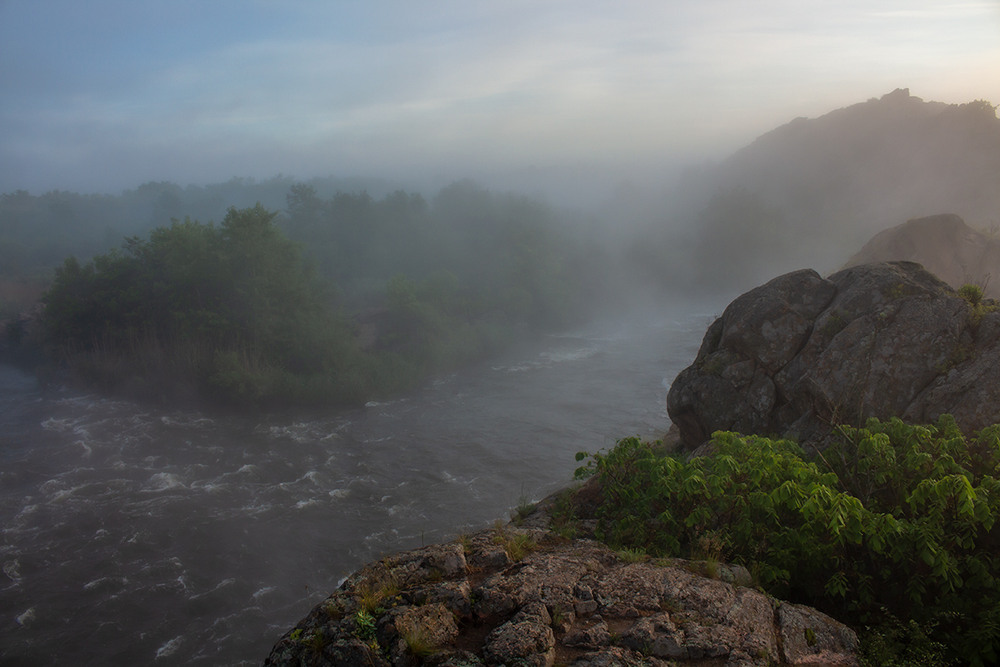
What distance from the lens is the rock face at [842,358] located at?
32.8 ft

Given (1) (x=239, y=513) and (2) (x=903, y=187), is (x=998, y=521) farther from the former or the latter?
(2) (x=903, y=187)

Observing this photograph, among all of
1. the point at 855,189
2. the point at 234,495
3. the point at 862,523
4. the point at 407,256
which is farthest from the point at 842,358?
the point at 855,189

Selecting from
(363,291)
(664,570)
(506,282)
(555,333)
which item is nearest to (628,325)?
A: (555,333)

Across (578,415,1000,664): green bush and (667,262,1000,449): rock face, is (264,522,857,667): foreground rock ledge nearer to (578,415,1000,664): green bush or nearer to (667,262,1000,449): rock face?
(578,415,1000,664): green bush

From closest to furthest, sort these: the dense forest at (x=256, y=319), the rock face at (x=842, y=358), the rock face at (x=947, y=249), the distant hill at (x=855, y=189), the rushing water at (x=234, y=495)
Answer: the rock face at (x=842, y=358) < the rushing water at (x=234, y=495) < the rock face at (x=947, y=249) < the dense forest at (x=256, y=319) < the distant hill at (x=855, y=189)

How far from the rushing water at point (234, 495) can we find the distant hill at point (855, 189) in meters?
47.4

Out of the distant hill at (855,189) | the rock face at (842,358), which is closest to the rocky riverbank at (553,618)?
the rock face at (842,358)

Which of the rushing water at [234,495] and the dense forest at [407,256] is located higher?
the dense forest at [407,256]

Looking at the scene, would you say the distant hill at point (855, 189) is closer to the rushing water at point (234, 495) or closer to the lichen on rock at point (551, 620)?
the rushing water at point (234, 495)

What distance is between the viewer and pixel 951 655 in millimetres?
5508

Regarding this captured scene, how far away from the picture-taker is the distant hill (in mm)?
68375

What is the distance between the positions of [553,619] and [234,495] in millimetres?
22059

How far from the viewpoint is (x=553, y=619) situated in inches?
215

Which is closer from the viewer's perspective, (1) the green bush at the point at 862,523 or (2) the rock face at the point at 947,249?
(1) the green bush at the point at 862,523
